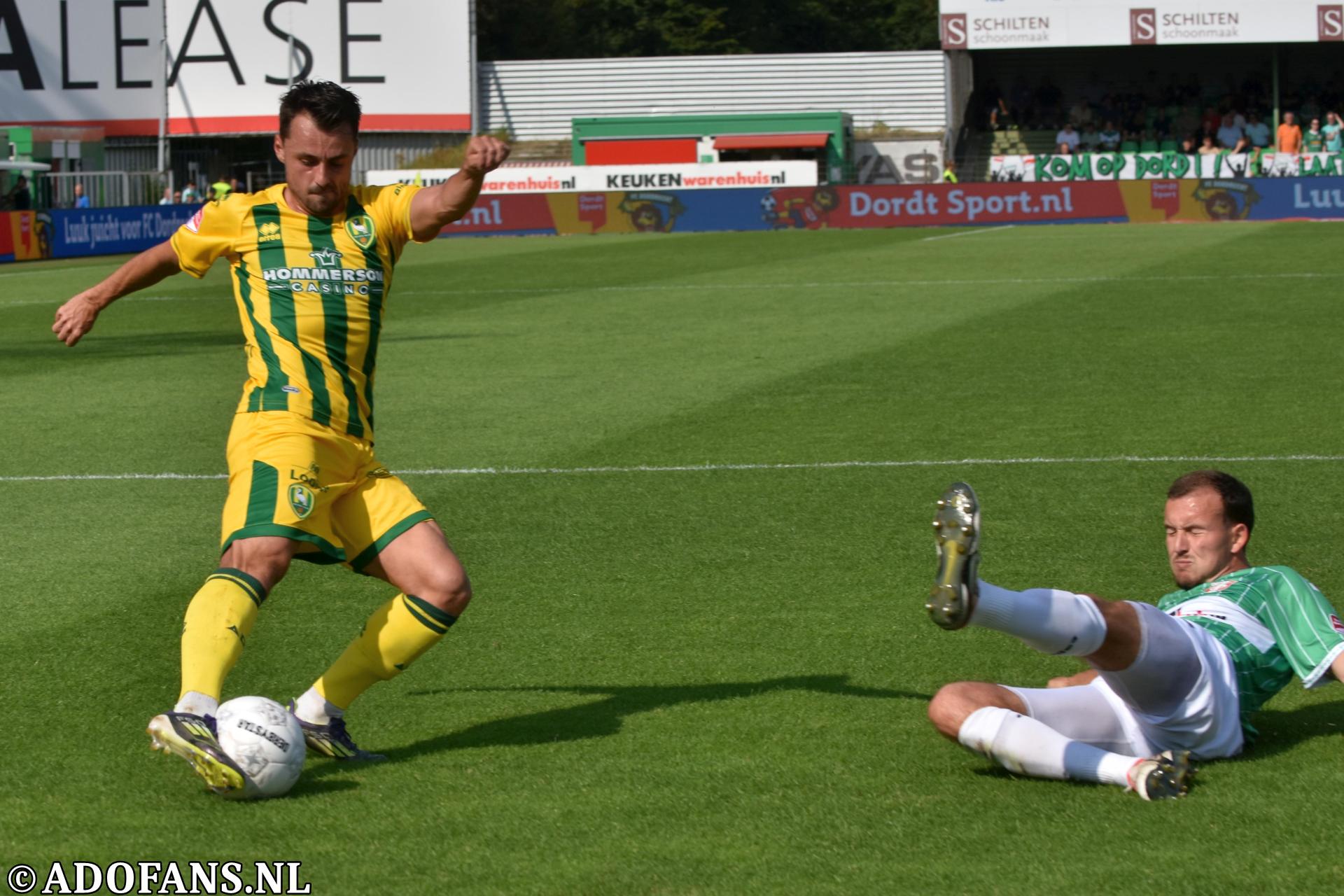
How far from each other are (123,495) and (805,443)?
3.63 m

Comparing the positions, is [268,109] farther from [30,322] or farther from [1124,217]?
[30,322]

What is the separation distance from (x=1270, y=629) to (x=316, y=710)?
241 cm

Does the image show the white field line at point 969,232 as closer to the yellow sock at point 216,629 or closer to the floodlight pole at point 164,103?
the yellow sock at point 216,629

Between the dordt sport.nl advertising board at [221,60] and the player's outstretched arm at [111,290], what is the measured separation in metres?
50.5

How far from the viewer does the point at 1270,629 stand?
4.44m

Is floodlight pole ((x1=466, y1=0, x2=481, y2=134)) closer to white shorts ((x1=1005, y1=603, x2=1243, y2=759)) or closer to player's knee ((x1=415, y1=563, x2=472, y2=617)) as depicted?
player's knee ((x1=415, y1=563, x2=472, y2=617))

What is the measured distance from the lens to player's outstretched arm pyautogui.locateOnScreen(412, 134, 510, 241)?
4.44 metres

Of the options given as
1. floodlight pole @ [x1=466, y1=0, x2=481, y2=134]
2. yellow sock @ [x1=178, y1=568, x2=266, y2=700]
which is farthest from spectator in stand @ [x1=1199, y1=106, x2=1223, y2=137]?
yellow sock @ [x1=178, y1=568, x2=266, y2=700]

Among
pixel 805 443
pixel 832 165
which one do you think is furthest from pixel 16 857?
pixel 832 165

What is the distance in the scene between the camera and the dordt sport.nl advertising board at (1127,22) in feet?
156

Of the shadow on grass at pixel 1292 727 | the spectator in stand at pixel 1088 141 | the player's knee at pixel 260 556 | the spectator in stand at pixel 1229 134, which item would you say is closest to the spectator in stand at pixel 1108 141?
the spectator in stand at pixel 1088 141

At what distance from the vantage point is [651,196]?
36.7 meters

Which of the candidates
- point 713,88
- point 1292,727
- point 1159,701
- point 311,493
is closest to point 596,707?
point 311,493

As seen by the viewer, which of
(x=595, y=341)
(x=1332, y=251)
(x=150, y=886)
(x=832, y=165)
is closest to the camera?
(x=150, y=886)
